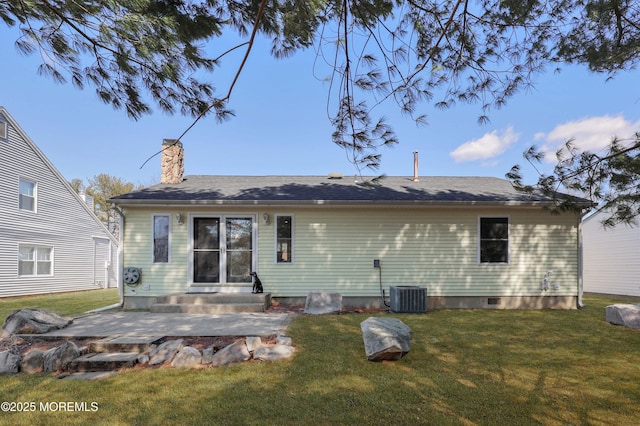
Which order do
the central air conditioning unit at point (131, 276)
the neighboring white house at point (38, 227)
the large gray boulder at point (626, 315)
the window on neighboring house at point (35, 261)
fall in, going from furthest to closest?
the window on neighboring house at point (35, 261) → the neighboring white house at point (38, 227) → the central air conditioning unit at point (131, 276) → the large gray boulder at point (626, 315)

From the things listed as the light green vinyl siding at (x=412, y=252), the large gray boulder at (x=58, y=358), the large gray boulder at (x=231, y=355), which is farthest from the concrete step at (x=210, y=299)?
the large gray boulder at (x=58, y=358)

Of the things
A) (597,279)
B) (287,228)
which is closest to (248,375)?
(287,228)

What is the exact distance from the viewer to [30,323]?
582 cm

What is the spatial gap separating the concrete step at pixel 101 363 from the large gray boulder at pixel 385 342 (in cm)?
316

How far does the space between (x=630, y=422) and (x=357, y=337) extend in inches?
133

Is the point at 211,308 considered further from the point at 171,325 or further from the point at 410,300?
the point at 410,300

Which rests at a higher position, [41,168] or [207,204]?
[41,168]

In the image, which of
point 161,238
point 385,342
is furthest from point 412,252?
point 161,238

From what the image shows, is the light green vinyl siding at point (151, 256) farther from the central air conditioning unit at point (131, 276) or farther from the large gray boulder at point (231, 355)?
the large gray boulder at point (231, 355)

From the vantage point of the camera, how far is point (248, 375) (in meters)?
4.10

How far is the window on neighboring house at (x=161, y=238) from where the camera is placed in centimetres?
896

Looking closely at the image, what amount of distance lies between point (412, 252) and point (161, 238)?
263 inches

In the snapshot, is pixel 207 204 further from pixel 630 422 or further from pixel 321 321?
pixel 630 422

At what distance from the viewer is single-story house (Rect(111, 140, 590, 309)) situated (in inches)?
352
